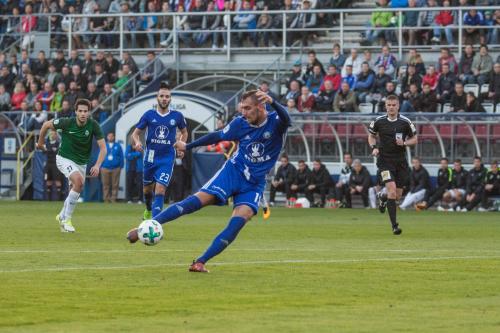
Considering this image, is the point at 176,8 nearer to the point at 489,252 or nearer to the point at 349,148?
the point at 349,148

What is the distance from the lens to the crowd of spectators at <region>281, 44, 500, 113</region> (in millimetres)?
33281

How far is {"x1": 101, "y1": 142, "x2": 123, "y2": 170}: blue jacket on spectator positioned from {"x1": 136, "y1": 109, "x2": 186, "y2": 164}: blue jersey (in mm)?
14717

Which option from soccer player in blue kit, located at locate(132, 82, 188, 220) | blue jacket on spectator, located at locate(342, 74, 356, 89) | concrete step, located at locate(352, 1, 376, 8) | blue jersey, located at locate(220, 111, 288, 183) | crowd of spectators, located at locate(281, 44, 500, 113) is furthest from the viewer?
concrete step, located at locate(352, 1, 376, 8)

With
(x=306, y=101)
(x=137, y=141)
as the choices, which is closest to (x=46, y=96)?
(x=306, y=101)

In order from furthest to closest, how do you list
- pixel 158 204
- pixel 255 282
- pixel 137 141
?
pixel 137 141
pixel 158 204
pixel 255 282

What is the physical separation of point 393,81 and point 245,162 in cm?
2168

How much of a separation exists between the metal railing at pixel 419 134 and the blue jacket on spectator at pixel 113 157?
5255 millimetres

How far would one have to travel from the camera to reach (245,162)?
13.7m

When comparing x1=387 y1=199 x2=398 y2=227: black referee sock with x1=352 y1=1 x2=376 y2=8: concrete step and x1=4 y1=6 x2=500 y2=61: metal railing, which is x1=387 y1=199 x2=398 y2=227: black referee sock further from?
x1=352 y1=1 x2=376 y2=8: concrete step

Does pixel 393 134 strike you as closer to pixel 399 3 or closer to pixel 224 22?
pixel 399 3

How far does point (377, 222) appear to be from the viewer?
2558cm

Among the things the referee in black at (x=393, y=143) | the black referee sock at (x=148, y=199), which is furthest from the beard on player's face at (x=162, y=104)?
the referee in black at (x=393, y=143)

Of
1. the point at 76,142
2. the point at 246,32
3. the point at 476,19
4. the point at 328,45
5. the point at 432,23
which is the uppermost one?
the point at 476,19

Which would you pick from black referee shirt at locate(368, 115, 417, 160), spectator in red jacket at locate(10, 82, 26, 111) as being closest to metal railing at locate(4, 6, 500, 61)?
spectator in red jacket at locate(10, 82, 26, 111)
